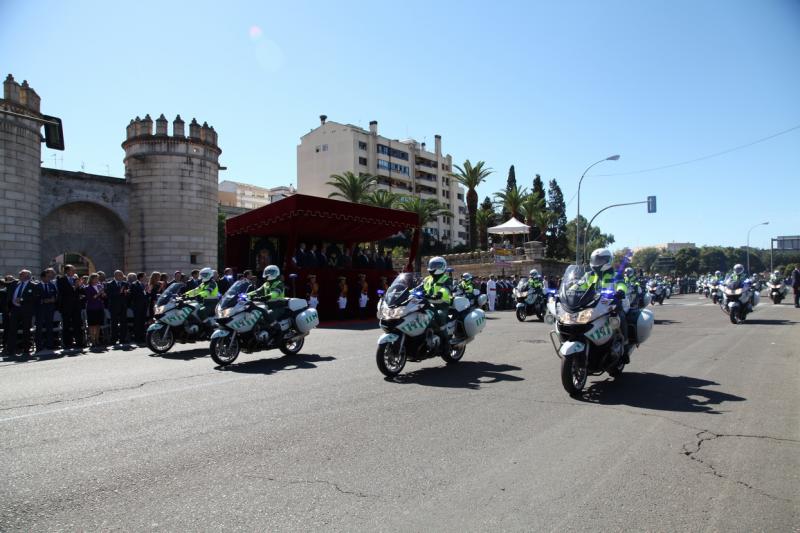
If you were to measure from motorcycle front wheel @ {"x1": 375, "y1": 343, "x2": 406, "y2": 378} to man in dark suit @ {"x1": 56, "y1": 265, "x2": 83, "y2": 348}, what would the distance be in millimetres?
8787

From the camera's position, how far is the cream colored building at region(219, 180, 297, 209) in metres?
89.2

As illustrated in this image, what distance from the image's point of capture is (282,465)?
4.44 meters

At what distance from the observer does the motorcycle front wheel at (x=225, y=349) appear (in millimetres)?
9570

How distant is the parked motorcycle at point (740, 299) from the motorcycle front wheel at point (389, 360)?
13.5 meters

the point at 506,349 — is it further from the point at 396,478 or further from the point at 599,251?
the point at 396,478

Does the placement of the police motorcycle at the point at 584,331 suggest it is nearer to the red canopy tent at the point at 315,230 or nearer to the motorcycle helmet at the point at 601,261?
the motorcycle helmet at the point at 601,261

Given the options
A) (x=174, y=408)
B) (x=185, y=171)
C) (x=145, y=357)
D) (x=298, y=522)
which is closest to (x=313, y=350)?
(x=145, y=357)

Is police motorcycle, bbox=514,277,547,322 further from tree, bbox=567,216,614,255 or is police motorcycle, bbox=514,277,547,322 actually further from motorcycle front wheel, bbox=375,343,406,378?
tree, bbox=567,216,614,255

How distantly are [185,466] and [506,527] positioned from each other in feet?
8.47

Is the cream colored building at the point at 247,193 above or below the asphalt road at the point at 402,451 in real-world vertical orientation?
above

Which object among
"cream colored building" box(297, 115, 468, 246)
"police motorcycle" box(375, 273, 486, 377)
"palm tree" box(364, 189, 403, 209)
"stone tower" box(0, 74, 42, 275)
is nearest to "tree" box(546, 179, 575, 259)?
"cream colored building" box(297, 115, 468, 246)

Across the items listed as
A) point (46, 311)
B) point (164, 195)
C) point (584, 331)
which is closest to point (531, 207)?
point (164, 195)

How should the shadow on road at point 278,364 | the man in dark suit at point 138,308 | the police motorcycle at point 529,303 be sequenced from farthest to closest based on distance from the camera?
1. the police motorcycle at point 529,303
2. the man in dark suit at point 138,308
3. the shadow on road at point 278,364

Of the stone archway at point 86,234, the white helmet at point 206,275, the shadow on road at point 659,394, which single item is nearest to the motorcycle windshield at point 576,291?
the shadow on road at point 659,394
